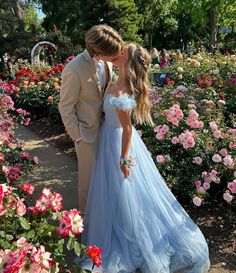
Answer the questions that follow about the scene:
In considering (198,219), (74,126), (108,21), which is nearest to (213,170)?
(198,219)

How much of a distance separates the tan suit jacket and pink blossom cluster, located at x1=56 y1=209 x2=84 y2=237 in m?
1.23

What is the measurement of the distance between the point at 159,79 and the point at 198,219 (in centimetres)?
385

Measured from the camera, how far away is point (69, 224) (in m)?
1.84

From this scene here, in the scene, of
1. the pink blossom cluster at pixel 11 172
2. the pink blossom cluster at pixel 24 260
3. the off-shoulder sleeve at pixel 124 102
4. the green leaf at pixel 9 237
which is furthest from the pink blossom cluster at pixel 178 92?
the pink blossom cluster at pixel 24 260

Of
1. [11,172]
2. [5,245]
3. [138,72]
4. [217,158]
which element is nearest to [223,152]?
[217,158]

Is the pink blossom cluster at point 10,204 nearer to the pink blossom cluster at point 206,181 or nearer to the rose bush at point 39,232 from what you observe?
the rose bush at point 39,232

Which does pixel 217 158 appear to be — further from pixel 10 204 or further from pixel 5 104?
pixel 5 104

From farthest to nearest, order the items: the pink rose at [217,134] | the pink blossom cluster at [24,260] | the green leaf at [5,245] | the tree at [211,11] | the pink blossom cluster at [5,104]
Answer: the tree at [211,11]
the pink blossom cluster at [5,104]
the pink rose at [217,134]
the green leaf at [5,245]
the pink blossom cluster at [24,260]

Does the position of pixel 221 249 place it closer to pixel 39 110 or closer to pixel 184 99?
pixel 184 99

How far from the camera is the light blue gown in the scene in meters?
2.82

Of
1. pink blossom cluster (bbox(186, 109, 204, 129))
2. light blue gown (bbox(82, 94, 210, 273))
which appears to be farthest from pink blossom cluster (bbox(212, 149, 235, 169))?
light blue gown (bbox(82, 94, 210, 273))

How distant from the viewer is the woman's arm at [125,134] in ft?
8.69

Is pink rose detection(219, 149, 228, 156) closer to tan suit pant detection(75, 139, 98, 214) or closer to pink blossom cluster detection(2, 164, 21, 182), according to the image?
tan suit pant detection(75, 139, 98, 214)

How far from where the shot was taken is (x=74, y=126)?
9.95ft
